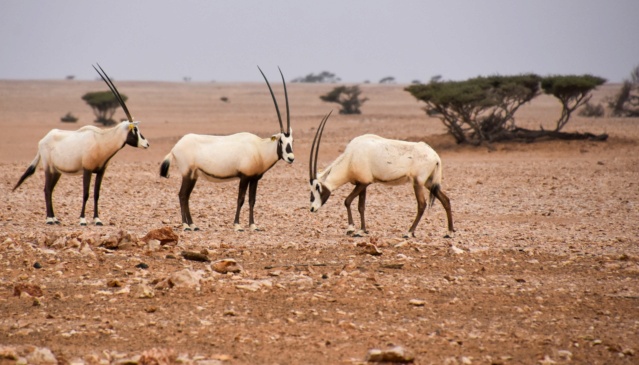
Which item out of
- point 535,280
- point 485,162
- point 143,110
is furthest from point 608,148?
point 143,110

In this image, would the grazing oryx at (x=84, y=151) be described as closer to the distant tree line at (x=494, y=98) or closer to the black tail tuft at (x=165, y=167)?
the black tail tuft at (x=165, y=167)

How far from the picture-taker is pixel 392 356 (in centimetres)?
621

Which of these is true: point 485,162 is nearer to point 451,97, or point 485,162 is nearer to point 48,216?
point 451,97

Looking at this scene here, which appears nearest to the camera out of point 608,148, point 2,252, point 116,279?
point 116,279

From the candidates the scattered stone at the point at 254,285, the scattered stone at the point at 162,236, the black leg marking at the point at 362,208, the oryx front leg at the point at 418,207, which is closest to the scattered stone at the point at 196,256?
the scattered stone at the point at 162,236

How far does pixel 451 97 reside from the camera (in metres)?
26.5

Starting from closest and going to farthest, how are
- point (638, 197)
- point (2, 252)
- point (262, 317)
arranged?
point (262, 317) < point (2, 252) < point (638, 197)

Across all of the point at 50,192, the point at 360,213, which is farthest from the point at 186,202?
the point at 360,213

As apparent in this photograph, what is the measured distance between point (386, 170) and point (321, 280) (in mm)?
3780

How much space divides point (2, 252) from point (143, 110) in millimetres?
51656

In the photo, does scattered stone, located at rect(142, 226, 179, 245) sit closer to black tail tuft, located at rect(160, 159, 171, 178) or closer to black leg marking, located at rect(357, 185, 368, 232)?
black tail tuft, located at rect(160, 159, 171, 178)

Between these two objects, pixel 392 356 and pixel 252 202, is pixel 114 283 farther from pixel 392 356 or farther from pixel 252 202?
pixel 252 202

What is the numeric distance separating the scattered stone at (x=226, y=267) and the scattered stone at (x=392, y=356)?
3.02 metres

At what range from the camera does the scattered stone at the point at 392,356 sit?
6215 mm
